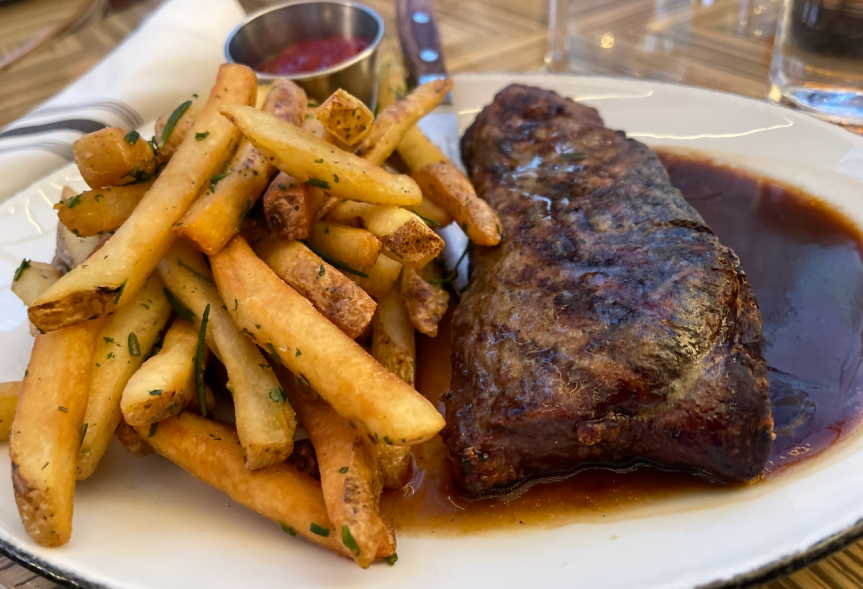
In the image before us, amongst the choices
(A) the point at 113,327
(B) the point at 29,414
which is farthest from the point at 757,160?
(B) the point at 29,414

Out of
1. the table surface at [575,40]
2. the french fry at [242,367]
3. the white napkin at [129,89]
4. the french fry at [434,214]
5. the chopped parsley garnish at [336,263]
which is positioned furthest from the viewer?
the table surface at [575,40]

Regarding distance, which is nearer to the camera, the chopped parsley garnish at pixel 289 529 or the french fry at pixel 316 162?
the chopped parsley garnish at pixel 289 529

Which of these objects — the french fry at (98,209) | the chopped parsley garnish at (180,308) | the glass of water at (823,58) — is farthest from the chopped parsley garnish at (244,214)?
the glass of water at (823,58)

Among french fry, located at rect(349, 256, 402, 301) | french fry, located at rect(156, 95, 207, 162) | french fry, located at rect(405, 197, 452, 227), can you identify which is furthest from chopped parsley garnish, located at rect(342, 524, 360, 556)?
french fry, located at rect(156, 95, 207, 162)

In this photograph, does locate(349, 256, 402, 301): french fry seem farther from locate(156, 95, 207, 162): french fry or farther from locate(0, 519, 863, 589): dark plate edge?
locate(0, 519, 863, 589): dark plate edge

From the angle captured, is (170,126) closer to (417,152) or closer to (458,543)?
(417,152)

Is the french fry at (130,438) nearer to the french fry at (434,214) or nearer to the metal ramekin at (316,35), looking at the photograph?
the french fry at (434,214)
